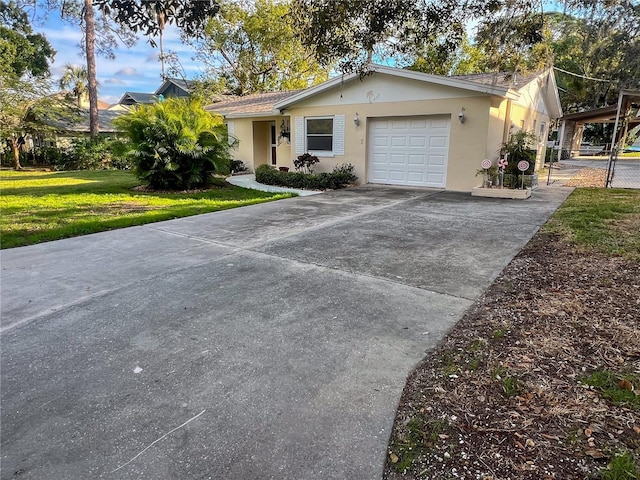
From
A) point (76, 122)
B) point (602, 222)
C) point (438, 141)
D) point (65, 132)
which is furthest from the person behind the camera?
point (65, 132)

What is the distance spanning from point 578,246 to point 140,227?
7.14 metres

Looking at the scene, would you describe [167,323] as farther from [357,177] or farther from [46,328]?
[357,177]

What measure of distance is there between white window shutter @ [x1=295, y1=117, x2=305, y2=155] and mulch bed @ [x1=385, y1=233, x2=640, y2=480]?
1147 cm

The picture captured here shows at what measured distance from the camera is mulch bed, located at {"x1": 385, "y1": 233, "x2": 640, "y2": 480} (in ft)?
6.37

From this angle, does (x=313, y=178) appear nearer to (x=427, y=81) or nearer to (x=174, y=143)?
(x=174, y=143)

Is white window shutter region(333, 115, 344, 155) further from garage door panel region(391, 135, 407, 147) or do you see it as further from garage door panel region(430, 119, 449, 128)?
garage door panel region(430, 119, 449, 128)

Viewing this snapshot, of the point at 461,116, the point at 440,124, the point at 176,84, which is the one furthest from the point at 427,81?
the point at 176,84

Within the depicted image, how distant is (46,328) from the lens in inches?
134

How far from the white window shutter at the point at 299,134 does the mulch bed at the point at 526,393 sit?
11.5 m

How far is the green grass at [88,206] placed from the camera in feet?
22.4

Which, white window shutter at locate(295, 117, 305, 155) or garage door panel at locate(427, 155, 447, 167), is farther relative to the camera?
white window shutter at locate(295, 117, 305, 155)

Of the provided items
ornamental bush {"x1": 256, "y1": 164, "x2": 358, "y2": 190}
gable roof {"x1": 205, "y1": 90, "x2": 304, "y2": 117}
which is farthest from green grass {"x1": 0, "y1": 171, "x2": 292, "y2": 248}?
gable roof {"x1": 205, "y1": 90, "x2": 304, "y2": 117}

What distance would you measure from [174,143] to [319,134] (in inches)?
210

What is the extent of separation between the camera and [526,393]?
2.44 m
